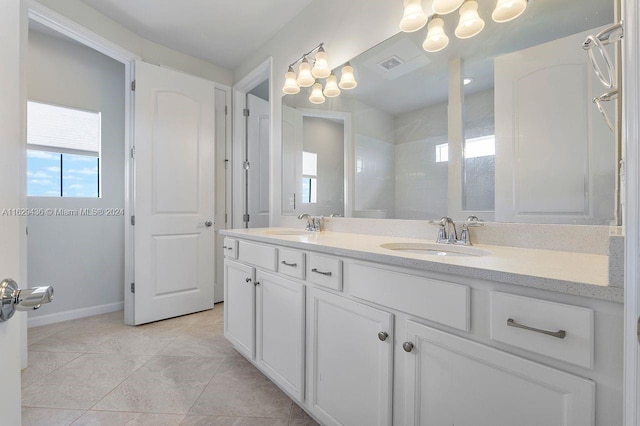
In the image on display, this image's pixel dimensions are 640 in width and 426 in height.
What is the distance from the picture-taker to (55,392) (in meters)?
1.59

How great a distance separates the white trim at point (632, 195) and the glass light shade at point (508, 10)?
99 cm

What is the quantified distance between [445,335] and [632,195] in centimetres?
59

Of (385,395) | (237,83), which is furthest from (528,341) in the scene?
(237,83)

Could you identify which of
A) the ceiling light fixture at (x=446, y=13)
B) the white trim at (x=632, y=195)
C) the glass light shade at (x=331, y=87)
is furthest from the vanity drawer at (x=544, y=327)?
the glass light shade at (x=331, y=87)

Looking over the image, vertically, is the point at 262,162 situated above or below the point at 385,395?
above

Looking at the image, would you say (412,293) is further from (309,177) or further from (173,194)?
(173,194)

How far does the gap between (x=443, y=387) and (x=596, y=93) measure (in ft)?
3.57

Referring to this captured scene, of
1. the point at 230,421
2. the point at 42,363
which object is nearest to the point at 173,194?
the point at 42,363

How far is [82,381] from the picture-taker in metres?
1.69

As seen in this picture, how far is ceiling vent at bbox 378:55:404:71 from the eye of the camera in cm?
159

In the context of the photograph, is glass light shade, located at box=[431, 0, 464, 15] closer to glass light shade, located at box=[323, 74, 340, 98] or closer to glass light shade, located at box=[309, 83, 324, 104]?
glass light shade, located at box=[323, 74, 340, 98]

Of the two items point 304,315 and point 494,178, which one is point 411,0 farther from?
point 304,315

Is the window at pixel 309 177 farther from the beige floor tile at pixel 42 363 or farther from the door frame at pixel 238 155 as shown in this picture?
the beige floor tile at pixel 42 363

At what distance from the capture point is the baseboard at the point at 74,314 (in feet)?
8.07
